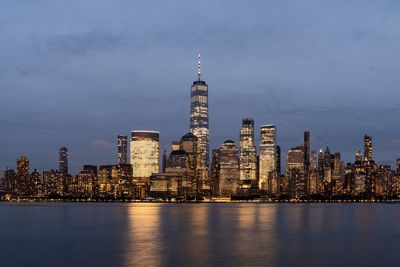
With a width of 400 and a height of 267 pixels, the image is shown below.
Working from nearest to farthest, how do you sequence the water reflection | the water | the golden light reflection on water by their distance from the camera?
the golden light reflection on water, the water, the water reflection

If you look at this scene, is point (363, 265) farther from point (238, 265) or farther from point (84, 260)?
point (84, 260)

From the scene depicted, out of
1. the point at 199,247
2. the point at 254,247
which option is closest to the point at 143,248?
the point at 199,247

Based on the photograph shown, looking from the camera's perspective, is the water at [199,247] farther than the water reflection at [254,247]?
No

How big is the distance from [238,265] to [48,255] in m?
24.9

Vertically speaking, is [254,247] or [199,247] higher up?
[199,247]

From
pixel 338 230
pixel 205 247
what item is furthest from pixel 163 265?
pixel 338 230

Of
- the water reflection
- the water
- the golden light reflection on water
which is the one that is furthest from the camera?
the water reflection

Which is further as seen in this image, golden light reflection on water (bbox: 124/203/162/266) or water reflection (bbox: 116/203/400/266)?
water reflection (bbox: 116/203/400/266)

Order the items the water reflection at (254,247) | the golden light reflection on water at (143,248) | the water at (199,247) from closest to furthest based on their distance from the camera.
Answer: the golden light reflection on water at (143,248) → the water at (199,247) → the water reflection at (254,247)

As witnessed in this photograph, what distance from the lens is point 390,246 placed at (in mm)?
80938

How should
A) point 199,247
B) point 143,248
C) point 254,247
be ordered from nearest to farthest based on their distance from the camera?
point 143,248, point 199,247, point 254,247

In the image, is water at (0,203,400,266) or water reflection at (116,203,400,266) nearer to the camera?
water at (0,203,400,266)

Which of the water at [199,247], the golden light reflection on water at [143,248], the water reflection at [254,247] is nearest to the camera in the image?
the golden light reflection on water at [143,248]

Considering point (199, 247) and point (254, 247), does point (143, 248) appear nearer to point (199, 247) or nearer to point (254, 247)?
point (199, 247)
